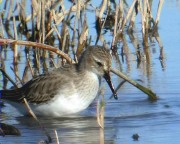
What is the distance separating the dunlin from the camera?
9.24m

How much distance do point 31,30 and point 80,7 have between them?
79.9 inches


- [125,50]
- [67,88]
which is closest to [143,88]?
[67,88]

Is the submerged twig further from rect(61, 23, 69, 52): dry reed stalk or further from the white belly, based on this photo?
rect(61, 23, 69, 52): dry reed stalk

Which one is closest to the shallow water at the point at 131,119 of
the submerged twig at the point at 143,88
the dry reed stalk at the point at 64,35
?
the submerged twig at the point at 143,88

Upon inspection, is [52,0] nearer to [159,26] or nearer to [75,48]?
[75,48]

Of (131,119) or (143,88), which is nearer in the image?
(131,119)

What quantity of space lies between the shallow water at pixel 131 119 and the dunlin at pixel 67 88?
0.17 meters

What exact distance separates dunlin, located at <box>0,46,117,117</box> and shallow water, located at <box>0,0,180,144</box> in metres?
0.17

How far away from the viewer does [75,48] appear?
509 inches

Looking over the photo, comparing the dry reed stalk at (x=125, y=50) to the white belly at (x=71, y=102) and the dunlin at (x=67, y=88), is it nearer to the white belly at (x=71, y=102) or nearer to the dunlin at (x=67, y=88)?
the dunlin at (x=67, y=88)

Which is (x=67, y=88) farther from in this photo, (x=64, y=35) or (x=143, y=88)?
(x=64, y=35)

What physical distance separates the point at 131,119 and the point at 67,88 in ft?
2.70

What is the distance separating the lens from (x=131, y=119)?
9.20 m

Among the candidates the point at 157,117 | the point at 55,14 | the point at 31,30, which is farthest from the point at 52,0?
the point at 157,117
